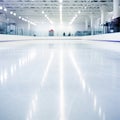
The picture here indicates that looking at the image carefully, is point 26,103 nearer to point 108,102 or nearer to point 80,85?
point 108,102

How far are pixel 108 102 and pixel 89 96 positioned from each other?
283 millimetres

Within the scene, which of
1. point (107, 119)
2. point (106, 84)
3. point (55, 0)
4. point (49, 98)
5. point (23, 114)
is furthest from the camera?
point (55, 0)

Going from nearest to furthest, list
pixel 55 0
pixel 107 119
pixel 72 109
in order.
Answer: pixel 107 119
pixel 72 109
pixel 55 0

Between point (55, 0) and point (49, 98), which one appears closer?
point (49, 98)

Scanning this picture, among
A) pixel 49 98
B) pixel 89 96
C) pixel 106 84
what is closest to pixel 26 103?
pixel 49 98

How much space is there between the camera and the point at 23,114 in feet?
5.83

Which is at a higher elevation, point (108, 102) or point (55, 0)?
point (55, 0)

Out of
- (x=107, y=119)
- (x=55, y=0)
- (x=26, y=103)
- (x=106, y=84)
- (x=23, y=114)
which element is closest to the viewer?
(x=107, y=119)

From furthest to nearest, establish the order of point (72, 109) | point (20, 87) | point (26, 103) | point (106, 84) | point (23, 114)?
point (106, 84)
point (20, 87)
point (26, 103)
point (72, 109)
point (23, 114)

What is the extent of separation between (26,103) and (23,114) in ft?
1.02

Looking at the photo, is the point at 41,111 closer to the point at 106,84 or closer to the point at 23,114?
the point at 23,114

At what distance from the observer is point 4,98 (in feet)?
7.47

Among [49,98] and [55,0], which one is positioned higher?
[55,0]

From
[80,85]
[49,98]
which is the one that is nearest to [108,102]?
[49,98]
